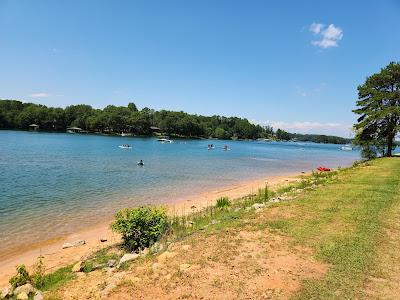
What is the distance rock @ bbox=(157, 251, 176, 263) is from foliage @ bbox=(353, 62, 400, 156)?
4226 cm

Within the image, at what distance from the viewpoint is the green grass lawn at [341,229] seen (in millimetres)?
8055

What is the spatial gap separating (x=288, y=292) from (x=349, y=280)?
1.74m

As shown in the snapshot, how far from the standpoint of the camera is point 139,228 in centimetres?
1198

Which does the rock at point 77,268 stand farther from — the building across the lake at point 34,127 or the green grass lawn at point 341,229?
the building across the lake at point 34,127

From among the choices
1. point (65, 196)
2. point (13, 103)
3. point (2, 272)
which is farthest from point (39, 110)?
point (2, 272)

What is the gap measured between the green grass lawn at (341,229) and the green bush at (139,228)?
4475 mm

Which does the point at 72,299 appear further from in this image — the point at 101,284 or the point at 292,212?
the point at 292,212

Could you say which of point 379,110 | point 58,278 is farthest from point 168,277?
point 379,110

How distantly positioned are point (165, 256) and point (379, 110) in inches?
1720

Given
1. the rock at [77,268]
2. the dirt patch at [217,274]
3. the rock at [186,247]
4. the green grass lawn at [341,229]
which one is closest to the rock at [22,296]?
the dirt patch at [217,274]

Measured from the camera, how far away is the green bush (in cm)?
1198

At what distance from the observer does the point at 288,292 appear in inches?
305

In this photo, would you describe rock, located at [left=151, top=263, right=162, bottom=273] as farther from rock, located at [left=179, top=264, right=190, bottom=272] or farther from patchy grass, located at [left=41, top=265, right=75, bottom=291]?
patchy grass, located at [left=41, top=265, right=75, bottom=291]

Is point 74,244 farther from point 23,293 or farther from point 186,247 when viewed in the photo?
point 186,247
